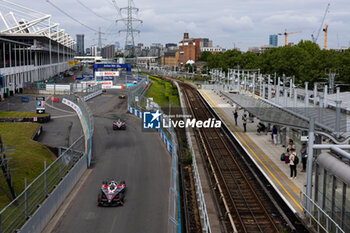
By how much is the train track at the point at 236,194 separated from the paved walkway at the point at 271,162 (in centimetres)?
77

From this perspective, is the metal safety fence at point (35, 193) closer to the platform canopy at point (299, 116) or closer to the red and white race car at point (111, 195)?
the red and white race car at point (111, 195)

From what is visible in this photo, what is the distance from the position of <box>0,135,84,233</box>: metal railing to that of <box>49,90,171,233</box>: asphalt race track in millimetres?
1056

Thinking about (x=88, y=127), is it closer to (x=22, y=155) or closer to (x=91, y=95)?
(x=22, y=155)

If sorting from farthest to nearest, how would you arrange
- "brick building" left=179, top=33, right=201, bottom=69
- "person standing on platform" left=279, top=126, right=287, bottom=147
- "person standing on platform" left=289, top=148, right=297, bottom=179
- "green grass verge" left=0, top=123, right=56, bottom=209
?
"brick building" left=179, top=33, right=201, bottom=69 → "person standing on platform" left=279, top=126, right=287, bottom=147 → "green grass verge" left=0, top=123, right=56, bottom=209 → "person standing on platform" left=289, top=148, right=297, bottom=179

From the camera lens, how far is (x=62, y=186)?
15.0m

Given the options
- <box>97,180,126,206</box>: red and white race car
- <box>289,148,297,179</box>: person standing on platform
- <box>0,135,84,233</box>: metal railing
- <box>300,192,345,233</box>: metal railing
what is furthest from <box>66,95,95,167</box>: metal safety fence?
<box>300,192,345,233</box>: metal railing

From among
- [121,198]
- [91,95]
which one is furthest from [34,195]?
[91,95]

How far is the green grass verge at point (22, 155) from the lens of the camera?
17.6 metres

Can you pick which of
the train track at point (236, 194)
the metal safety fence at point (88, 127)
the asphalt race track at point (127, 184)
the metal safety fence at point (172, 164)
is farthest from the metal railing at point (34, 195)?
the train track at point (236, 194)

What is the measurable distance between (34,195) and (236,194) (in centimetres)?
865

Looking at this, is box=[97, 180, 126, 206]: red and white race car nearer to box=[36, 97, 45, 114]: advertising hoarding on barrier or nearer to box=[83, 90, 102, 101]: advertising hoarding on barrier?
box=[36, 97, 45, 114]: advertising hoarding on barrier

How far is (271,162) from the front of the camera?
20891mm

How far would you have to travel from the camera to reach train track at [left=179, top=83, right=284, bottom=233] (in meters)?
13.8

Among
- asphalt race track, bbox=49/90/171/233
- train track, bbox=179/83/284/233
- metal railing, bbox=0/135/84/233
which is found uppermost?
metal railing, bbox=0/135/84/233
